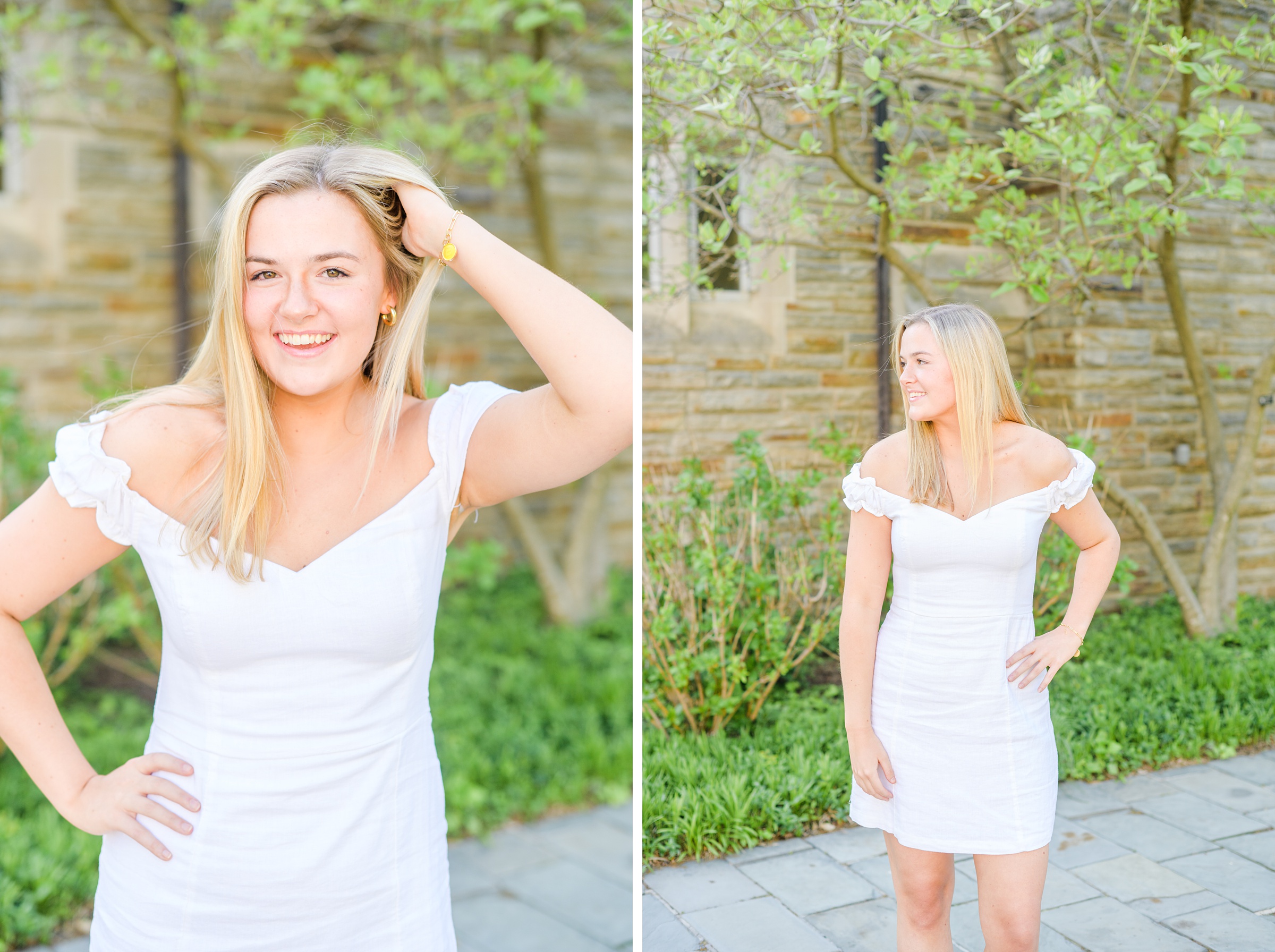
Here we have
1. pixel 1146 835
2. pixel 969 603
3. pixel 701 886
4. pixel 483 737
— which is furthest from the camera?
pixel 483 737

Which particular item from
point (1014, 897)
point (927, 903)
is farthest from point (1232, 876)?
point (927, 903)

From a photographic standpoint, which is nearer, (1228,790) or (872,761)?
(872,761)

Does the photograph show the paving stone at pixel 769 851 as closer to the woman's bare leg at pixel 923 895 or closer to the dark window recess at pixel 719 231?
the woman's bare leg at pixel 923 895

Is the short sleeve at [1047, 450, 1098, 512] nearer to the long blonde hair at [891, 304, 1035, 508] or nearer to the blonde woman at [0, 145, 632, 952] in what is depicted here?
the long blonde hair at [891, 304, 1035, 508]

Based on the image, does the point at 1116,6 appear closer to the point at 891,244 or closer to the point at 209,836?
the point at 891,244

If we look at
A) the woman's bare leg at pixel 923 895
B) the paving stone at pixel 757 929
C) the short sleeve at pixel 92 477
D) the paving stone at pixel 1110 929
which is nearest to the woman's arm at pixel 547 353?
the short sleeve at pixel 92 477

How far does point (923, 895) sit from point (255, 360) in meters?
1.41

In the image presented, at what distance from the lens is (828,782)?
2.22 m

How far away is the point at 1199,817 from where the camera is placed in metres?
1.99

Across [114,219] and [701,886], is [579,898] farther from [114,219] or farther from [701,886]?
[114,219]

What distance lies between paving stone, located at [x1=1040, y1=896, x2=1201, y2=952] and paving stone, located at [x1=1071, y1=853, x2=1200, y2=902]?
0.08 ft

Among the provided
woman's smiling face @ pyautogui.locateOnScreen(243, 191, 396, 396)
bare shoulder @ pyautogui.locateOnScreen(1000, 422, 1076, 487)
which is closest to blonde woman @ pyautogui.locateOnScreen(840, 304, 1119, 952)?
bare shoulder @ pyautogui.locateOnScreen(1000, 422, 1076, 487)

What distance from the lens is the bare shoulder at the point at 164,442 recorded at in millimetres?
1498

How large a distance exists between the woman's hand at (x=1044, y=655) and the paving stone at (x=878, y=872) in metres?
0.53
